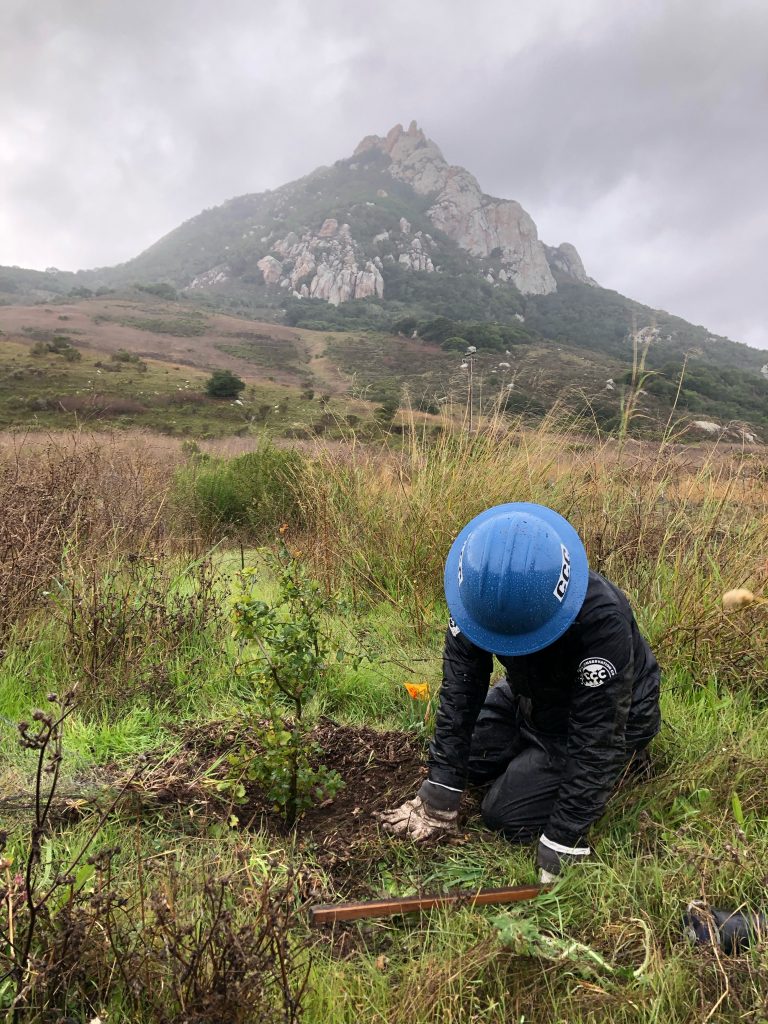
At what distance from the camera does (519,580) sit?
5.36 ft

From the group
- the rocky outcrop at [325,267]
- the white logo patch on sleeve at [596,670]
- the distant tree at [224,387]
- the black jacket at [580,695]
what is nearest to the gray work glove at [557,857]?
the black jacket at [580,695]

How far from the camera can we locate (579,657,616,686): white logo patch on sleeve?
1.85m

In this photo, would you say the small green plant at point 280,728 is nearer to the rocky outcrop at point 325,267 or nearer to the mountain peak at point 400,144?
the rocky outcrop at point 325,267

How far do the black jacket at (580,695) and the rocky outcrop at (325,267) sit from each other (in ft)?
305

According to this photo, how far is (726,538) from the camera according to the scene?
11.1ft

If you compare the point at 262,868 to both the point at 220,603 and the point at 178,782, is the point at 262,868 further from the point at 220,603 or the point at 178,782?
the point at 220,603

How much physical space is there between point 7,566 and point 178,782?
1803 millimetres

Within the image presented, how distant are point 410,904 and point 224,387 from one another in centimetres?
2888

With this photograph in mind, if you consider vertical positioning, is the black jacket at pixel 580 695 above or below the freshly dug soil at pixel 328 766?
above

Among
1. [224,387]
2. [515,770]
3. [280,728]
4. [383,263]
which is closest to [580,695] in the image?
[515,770]

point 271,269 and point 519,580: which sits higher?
point 271,269

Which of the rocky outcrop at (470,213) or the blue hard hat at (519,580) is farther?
the rocky outcrop at (470,213)

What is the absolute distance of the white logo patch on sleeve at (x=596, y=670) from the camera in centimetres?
185

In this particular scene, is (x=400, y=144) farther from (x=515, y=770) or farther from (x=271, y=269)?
(x=515, y=770)
